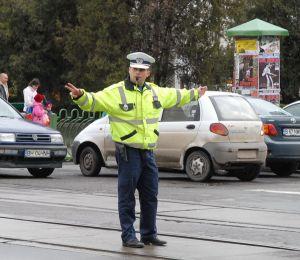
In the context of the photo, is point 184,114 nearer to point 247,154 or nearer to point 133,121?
point 247,154

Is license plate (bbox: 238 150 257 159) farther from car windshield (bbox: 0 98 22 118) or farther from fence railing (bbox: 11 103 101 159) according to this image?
fence railing (bbox: 11 103 101 159)

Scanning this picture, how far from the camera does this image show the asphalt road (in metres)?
9.32

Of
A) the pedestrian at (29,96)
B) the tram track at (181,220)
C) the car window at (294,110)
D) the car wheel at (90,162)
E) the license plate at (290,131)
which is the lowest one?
the tram track at (181,220)

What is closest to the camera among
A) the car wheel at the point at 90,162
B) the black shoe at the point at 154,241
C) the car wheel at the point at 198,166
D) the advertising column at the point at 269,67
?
the black shoe at the point at 154,241

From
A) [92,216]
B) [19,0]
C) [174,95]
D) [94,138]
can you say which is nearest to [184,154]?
[94,138]

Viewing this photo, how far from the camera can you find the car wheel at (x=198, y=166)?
→ 17344 millimetres

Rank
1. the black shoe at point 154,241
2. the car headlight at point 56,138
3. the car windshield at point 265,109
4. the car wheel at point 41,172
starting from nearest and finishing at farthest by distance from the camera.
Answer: the black shoe at point 154,241
the car headlight at point 56,138
the car wheel at point 41,172
the car windshield at point 265,109

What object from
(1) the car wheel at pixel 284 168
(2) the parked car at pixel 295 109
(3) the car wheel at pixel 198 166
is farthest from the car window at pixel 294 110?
(3) the car wheel at pixel 198 166

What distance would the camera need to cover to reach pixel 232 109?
57.7 ft

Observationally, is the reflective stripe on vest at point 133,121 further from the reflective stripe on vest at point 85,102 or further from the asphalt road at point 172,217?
the asphalt road at point 172,217

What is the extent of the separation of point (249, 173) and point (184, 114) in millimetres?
1674

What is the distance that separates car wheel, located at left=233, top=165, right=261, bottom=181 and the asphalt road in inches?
9.4

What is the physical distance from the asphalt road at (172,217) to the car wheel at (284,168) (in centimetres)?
127

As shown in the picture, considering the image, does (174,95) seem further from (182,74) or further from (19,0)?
(19,0)
